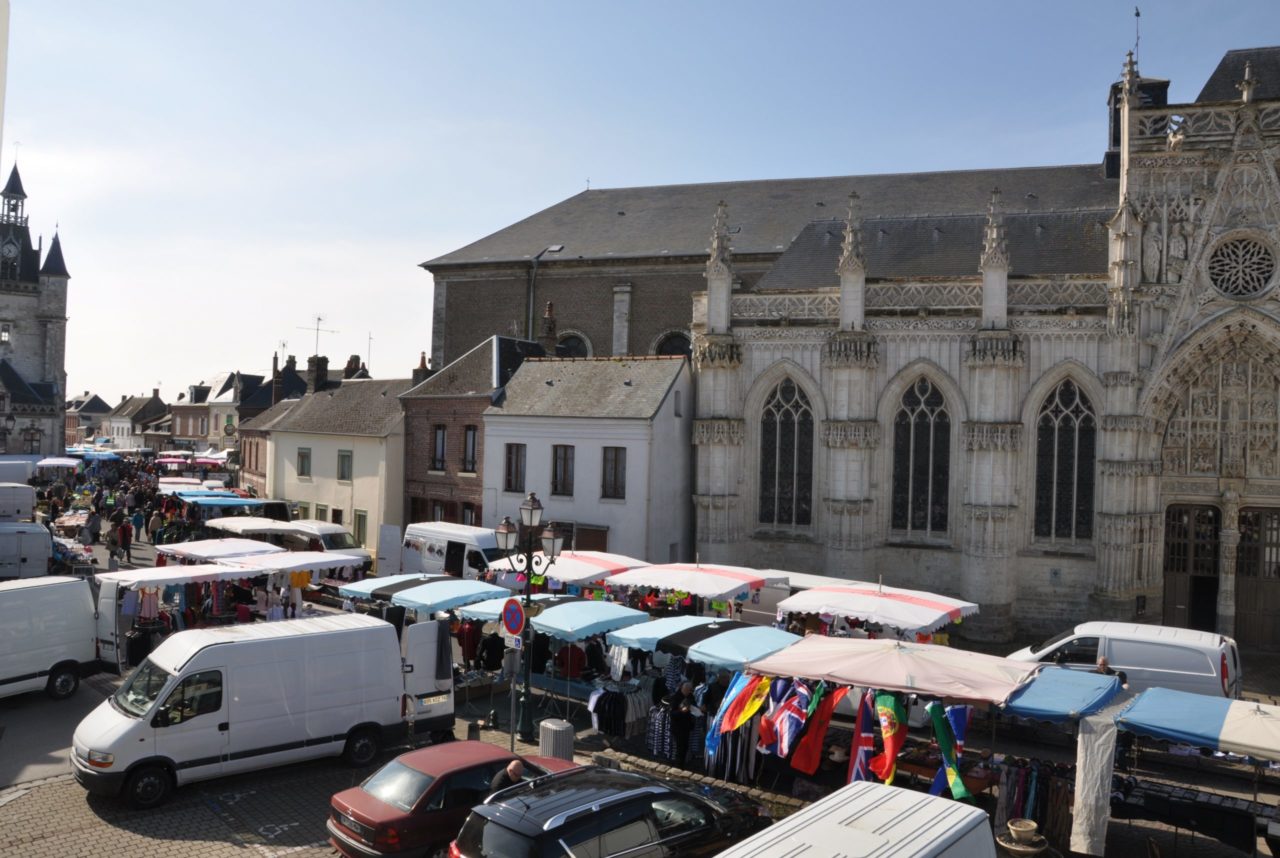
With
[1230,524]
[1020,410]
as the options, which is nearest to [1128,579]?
[1230,524]

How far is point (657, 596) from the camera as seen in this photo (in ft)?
68.5

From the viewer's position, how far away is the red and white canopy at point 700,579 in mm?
17812

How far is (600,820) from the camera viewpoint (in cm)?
809

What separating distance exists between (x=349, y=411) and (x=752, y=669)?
81.6 feet

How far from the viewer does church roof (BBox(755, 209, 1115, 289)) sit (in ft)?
80.0

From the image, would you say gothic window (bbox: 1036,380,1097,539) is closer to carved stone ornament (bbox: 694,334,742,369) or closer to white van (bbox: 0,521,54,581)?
carved stone ornament (bbox: 694,334,742,369)

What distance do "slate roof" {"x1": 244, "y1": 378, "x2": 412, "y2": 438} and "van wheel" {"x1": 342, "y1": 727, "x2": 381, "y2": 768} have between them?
61.6 feet

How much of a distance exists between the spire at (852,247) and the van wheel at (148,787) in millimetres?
18107

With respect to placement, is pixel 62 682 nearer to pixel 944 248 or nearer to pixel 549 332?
pixel 549 332

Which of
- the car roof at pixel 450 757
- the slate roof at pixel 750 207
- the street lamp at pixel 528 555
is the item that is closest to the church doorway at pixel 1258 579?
the slate roof at pixel 750 207

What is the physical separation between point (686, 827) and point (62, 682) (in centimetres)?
1199

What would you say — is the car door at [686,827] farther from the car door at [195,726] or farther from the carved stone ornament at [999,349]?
the carved stone ornament at [999,349]

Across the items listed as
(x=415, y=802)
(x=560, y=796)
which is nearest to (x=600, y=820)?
(x=560, y=796)

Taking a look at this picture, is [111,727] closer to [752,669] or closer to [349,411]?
[752,669]
